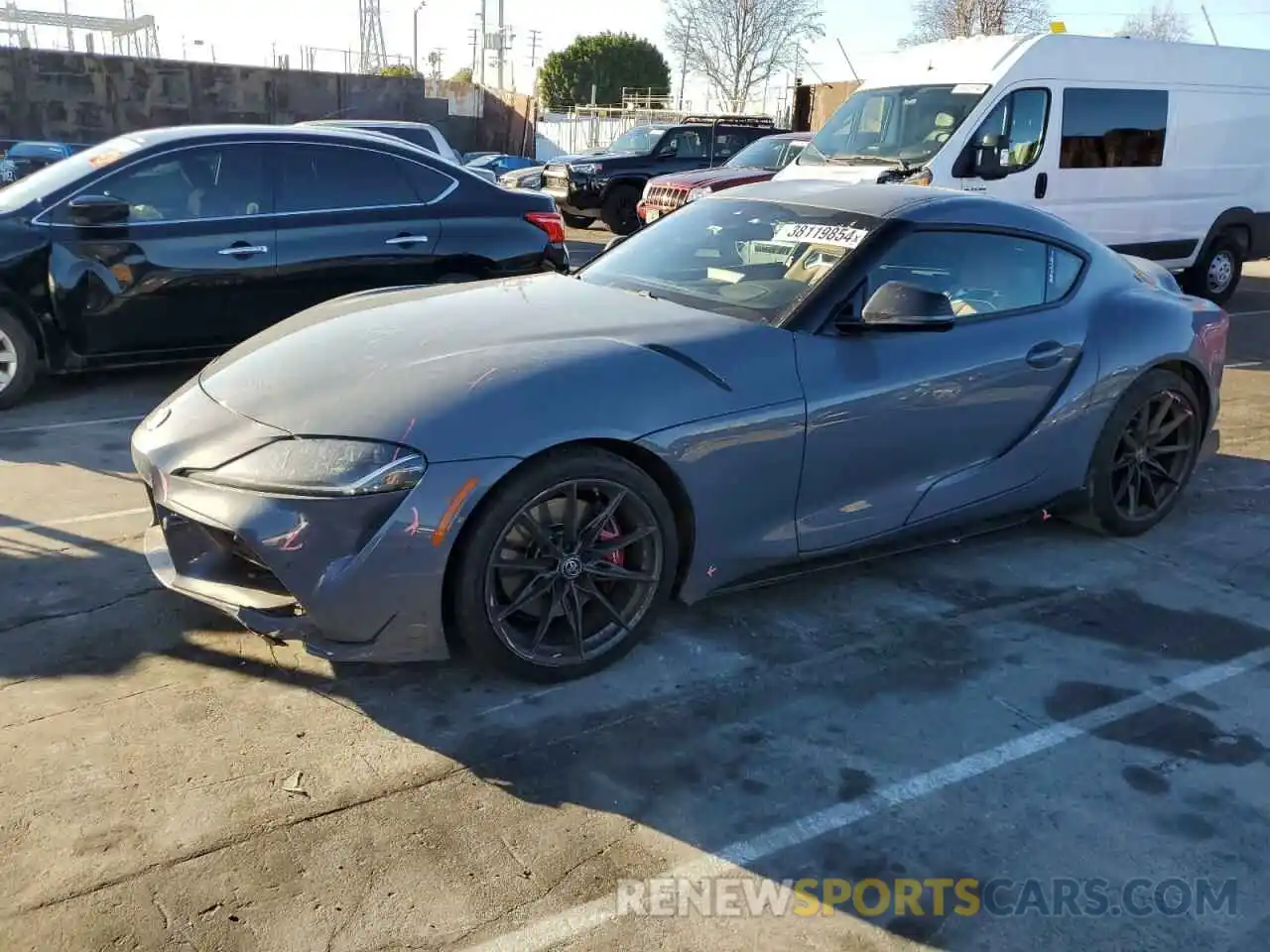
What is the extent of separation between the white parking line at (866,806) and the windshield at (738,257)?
1618 mm

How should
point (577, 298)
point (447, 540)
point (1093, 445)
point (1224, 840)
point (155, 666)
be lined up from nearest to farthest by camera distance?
point (1224, 840)
point (447, 540)
point (155, 666)
point (577, 298)
point (1093, 445)

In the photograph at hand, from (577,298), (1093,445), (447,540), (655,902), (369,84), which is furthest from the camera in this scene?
(369,84)

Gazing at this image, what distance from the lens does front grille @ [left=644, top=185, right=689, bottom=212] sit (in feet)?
42.7

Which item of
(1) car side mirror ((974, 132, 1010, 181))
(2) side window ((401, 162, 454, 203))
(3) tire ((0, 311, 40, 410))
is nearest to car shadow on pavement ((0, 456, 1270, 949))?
(3) tire ((0, 311, 40, 410))

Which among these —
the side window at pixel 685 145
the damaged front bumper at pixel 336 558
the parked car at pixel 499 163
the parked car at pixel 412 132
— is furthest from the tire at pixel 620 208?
the damaged front bumper at pixel 336 558

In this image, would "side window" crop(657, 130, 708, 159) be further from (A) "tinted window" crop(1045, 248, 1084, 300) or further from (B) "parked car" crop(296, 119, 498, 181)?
(A) "tinted window" crop(1045, 248, 1084, 300)

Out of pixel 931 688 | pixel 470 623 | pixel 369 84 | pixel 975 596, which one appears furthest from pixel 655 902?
pixel 369 84

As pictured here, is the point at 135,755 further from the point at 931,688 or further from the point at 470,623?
the point at 931,688

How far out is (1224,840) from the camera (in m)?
2.90

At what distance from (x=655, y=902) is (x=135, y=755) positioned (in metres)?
1.50

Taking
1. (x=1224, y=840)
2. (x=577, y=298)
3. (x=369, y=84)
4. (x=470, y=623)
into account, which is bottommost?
(x=1224, y=840)

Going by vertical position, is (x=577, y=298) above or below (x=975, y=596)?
above

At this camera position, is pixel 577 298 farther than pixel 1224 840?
Yes

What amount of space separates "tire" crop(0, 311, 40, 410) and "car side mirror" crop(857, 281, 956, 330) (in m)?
4.82
